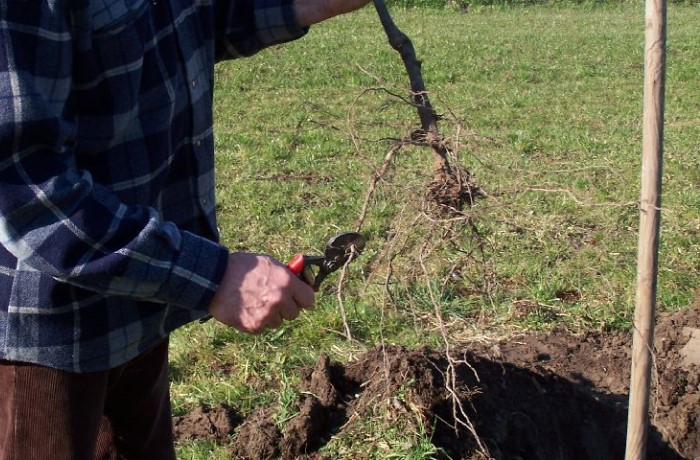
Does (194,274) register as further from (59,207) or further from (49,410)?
(49,410)

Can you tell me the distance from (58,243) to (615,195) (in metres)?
4.55

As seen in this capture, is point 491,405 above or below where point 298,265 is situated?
below

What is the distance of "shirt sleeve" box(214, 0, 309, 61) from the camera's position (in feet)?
7.50

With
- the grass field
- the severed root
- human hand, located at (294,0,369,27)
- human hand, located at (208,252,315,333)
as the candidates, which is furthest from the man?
the grass field

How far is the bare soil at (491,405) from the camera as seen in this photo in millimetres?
2844

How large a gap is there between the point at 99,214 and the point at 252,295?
322mm

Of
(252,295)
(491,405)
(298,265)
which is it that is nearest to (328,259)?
(298,265)

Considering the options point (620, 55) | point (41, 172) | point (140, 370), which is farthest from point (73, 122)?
point (620, 55)

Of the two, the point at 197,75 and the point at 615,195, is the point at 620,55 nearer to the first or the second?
the point at 615,195

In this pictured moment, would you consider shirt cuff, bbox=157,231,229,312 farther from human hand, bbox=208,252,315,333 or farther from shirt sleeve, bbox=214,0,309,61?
shirt sleeve, bbox=214,0,309,61

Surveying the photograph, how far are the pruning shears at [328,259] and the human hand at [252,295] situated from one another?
143 millimetres

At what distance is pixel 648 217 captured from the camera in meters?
2.20

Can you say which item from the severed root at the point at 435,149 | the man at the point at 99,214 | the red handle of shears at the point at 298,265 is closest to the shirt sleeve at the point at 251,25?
the man at the point at 99,214

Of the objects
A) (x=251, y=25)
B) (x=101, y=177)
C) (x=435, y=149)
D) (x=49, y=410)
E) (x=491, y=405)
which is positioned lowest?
(x=491, y=405)
